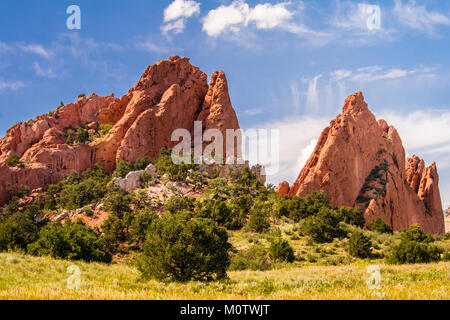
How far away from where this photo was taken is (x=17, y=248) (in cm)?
3322

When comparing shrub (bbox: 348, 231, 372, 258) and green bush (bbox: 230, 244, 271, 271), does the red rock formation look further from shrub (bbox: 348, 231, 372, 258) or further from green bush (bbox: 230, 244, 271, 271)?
green bush (bbox: 230, 244, 271, 271)

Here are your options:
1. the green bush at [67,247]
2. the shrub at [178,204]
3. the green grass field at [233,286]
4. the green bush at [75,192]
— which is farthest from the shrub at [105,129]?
the green grass field at [233,286]

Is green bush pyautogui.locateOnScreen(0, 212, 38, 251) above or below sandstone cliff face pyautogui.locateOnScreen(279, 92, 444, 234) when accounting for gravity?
below

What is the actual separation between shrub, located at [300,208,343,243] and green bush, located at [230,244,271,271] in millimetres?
9963

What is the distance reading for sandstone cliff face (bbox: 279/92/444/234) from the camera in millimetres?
72062

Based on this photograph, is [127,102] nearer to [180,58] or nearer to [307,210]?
[180,58]

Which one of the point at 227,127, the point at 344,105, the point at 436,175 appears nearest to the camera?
the point at 227,127

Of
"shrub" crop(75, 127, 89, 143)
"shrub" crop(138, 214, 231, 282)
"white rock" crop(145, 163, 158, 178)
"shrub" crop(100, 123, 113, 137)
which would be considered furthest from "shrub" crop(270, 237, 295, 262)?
"shrub" crop(100, 123, 113, 137)

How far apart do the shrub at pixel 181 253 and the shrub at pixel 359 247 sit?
19339 millimetres

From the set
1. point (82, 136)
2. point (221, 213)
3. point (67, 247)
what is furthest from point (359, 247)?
point (82, 136)

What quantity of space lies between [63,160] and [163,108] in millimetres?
20498

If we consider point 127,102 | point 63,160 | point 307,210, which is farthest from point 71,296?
point 127,102

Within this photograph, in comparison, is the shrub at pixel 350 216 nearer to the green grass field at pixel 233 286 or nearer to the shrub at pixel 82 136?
the green grass field at pixel 233 286

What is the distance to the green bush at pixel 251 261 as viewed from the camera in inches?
1136
